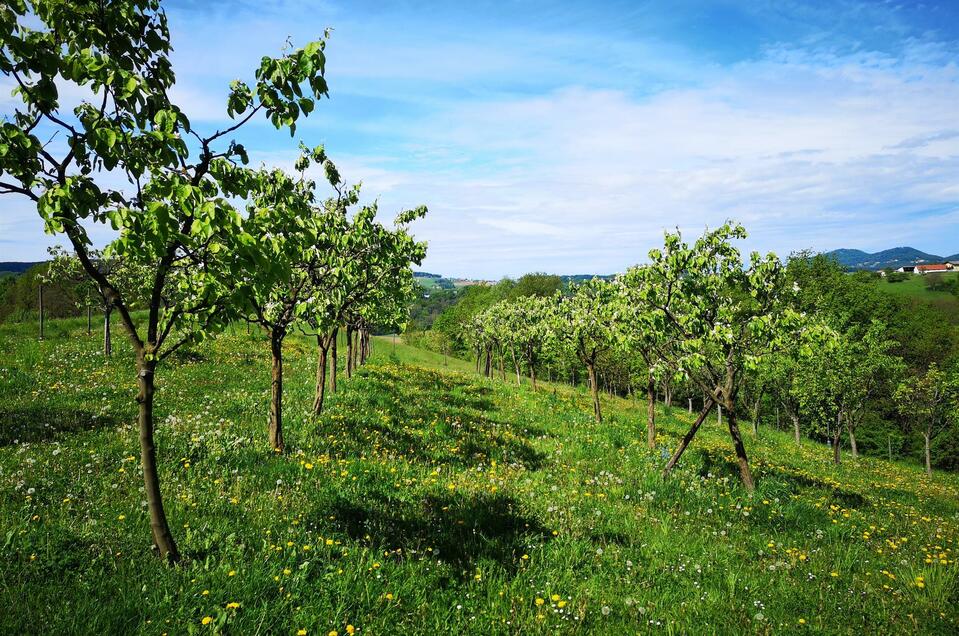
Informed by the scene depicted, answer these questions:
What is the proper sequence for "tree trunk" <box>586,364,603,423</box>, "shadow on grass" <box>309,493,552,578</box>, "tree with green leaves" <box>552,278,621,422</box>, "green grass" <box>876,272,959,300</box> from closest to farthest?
"shadow on grass" <box>309,493,552,578</box> → "tree with green leaves" <box>552,278,621,422</box> → "tree trunk" <box>586,364,603,423</box> → "green grass" <box>876,272,959,300</box>

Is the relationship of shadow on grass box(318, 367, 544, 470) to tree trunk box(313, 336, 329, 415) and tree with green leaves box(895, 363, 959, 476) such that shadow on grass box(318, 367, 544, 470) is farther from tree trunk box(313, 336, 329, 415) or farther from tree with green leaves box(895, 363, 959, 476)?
tree with green leaves box(895, 363, 959, 476)

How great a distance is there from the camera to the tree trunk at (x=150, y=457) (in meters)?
5.07

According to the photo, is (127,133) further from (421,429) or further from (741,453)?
(741,453)

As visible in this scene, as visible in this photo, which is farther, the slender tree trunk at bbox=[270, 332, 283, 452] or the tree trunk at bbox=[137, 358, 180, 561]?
the slender tree trunk at bbox=[270, 332, 283, 452]

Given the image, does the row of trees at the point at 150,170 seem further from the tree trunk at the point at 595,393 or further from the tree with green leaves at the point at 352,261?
the tree trunk at the point at 595,393

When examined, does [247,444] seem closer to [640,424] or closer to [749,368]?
[749,368]

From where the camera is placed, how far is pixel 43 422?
35.2 feet

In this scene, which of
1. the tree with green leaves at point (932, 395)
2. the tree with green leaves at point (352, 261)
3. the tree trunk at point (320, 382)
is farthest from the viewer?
the tree with green leaves at point (932, 395)

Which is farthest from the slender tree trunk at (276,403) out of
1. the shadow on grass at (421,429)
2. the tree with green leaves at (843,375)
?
the tree with green leaves at (843,375)

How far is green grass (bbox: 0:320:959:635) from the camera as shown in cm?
520

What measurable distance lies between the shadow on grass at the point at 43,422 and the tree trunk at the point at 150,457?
22.1ft

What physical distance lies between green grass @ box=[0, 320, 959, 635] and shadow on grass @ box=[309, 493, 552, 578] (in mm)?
40

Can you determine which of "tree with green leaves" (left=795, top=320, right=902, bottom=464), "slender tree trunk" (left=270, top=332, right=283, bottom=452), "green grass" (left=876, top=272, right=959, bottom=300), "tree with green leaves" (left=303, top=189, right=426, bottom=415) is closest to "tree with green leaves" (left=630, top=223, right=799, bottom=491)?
"tree with green leaves" (left=303, top=189, right=426, bottom=415)

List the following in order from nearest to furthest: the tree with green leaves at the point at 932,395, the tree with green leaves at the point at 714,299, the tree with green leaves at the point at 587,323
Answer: the tree with green leaves at the point at 714,299, the tree with green leaves at the point at 587,323, the tree with green leaves at the point at 932,395
